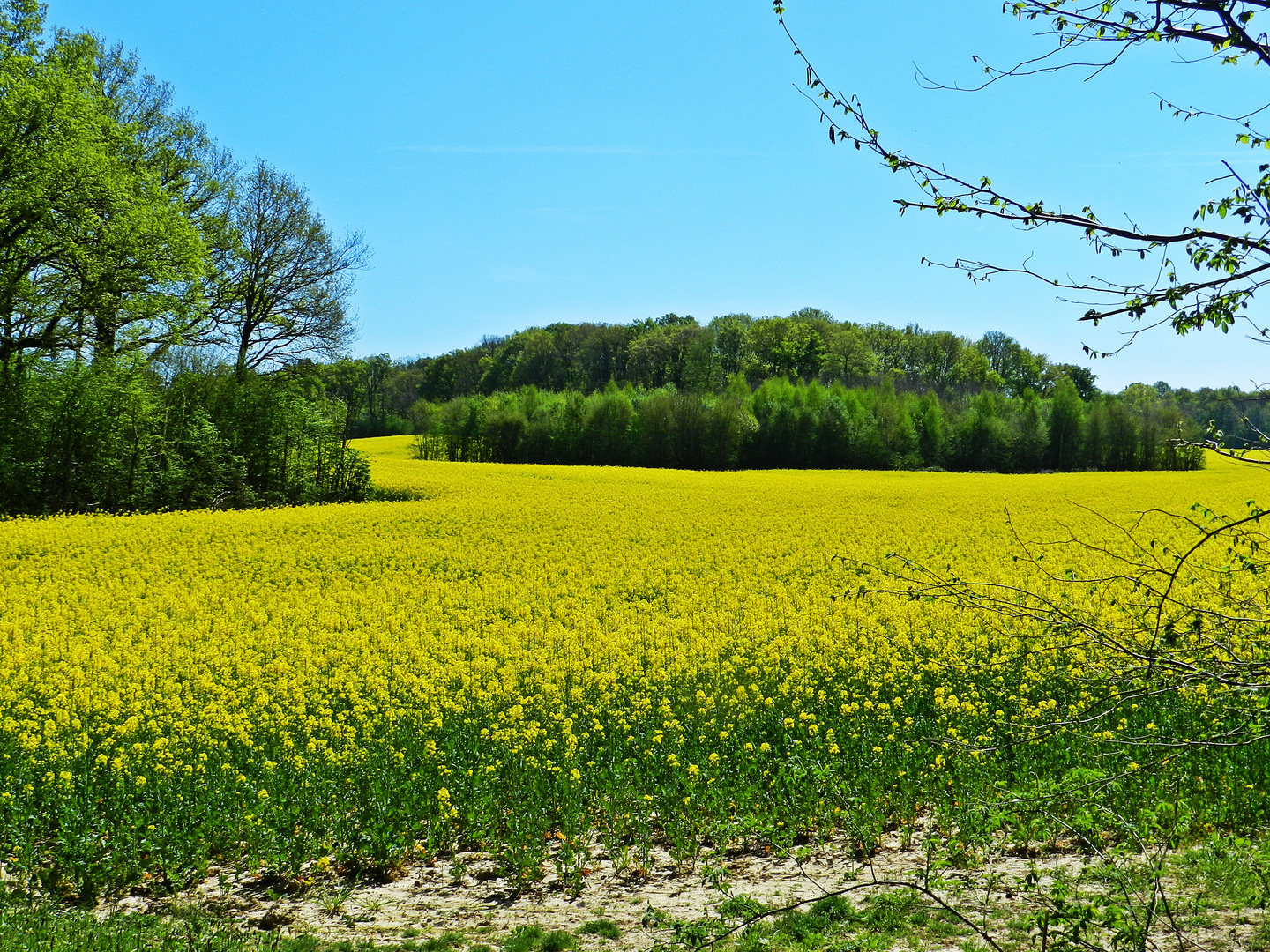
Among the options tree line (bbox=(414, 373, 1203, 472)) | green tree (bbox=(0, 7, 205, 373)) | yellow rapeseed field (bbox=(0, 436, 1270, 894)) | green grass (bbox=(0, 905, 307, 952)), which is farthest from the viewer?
tree line (bbox=(414, 373, 1203, 472))

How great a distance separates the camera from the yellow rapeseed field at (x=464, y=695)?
638 cm

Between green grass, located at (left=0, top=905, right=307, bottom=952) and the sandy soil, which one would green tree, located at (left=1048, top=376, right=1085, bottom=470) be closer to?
the sandy soil

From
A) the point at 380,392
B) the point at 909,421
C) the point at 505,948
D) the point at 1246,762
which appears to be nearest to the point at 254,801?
the point at 505,948

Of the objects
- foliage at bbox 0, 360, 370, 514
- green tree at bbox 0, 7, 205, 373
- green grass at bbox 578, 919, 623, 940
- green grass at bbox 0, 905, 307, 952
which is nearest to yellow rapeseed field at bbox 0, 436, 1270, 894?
green grass at bbox 0, 905, 307, 952

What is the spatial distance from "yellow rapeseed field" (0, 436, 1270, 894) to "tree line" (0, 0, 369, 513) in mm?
3743

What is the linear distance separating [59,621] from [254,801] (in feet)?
28.6

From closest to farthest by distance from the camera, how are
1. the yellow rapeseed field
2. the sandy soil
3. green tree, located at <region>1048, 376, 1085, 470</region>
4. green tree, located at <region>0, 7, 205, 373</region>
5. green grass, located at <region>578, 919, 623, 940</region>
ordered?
green grass, located at <region>578, 919, 623, 940</region>
the sandy soil
the yellow rapeseed field
green tree, located at <region>0, 7, 205, 373</region>
green tree, located at <region>1048, 376, 1085, 470</region>

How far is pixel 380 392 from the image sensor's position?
93.6m

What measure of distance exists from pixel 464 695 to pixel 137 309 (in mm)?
22570

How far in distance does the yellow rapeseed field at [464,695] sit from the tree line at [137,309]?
3743 millimetres

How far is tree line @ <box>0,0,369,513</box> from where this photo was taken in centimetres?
2291

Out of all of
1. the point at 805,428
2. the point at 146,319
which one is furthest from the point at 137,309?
the point at 805,428

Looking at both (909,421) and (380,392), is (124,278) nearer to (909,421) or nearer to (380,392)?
(909,421)

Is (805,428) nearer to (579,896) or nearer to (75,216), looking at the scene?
(75,216)
